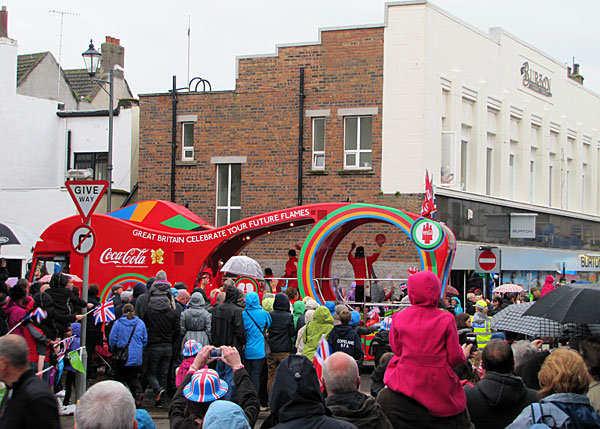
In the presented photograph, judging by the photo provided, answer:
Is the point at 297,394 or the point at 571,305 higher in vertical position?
the point at 571,305

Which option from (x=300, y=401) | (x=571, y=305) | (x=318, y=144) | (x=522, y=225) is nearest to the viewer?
(x=300, y=401)

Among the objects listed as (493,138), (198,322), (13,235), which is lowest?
(198,322)

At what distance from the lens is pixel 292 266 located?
20.9 metres

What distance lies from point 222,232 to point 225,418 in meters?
14.5

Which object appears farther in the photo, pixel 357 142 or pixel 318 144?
pixel 318 144

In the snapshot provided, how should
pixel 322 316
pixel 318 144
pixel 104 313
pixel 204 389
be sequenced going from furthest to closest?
pixel 318 144 < pixel 104 313 < pixel 322 316 < pixel 204 389

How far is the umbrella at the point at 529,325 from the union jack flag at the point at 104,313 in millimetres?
6241

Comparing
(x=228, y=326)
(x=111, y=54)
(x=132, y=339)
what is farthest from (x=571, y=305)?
(x=111, y=54)

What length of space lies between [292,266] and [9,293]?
1014cm

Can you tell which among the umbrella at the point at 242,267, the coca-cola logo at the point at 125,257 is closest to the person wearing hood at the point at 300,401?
the umbrella at the point at 242,267

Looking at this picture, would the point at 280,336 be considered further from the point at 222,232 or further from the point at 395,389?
the point at 222,232

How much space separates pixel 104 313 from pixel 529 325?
22.3 ft

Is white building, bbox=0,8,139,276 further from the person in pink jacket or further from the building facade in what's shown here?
the person in pink jacket

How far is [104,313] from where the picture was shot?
1304 centimetres
